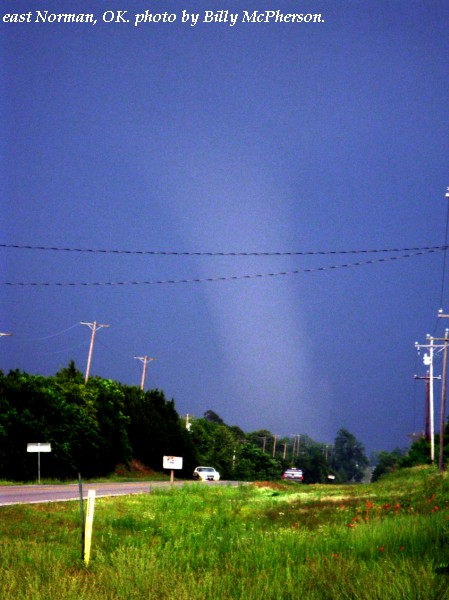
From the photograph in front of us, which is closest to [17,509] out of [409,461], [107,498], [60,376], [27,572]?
[107,498]

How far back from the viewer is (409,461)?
71.7m

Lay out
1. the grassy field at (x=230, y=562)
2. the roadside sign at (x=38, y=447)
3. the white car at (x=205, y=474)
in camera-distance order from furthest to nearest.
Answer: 1. the white car at (x=205, y=474)
2. the roadside sign at (x=38, y=447)
3. the grassy field at (x=230, y=562)

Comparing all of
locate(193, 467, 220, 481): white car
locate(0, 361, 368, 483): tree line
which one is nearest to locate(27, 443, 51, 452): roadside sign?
locate(0, 361, 368, 483): tree line

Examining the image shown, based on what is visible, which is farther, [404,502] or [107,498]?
[107,498]

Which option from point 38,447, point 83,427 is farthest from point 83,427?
point 38,447

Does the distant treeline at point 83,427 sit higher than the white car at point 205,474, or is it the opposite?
the distant treeline at point 83,427

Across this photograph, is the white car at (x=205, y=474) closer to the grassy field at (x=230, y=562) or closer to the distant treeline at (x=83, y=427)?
the distant treeline at (x=83, y=427)

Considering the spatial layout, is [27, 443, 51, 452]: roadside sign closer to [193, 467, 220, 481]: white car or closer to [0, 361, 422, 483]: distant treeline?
[0, 361, 422, 483]: distant treeline

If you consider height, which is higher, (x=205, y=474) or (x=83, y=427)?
(x=83, y=427)

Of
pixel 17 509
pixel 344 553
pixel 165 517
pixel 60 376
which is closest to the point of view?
pixel 344 553

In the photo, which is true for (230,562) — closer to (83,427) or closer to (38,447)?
(38,447)

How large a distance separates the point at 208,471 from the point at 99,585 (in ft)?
170

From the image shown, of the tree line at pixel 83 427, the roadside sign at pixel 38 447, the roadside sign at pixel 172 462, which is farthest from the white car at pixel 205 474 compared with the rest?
the roadside sign at pixel 38 447

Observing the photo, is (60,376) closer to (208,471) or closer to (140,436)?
(140,436)
